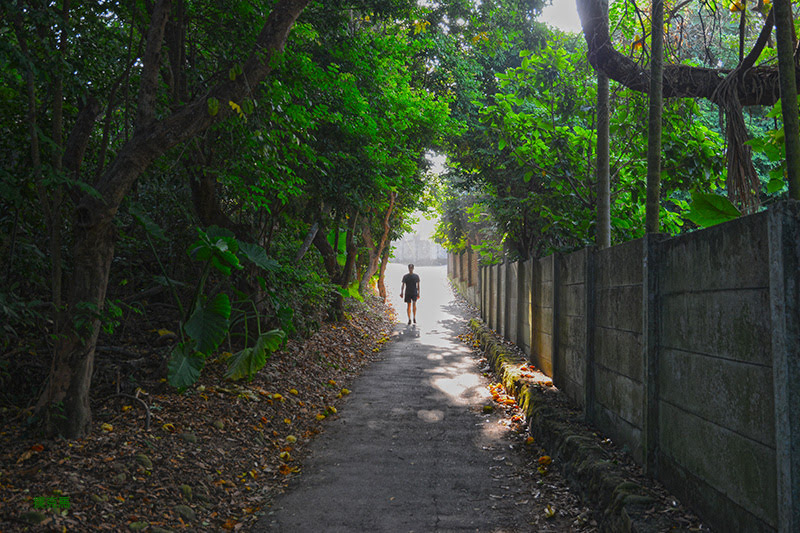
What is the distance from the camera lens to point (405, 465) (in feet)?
18.2

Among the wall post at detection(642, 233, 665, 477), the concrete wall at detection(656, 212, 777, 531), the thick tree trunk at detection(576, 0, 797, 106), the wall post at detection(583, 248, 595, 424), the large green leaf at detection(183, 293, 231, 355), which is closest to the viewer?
the concrete wall at detection(656, 212, 777, 531)

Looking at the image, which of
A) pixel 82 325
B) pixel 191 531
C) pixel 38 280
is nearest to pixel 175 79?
pixel 38 280

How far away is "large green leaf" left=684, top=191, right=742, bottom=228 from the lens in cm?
358

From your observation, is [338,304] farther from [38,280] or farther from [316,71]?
[38,280]

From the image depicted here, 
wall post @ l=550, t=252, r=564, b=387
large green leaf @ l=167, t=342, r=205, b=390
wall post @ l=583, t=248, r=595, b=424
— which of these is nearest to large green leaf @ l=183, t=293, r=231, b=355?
large green leaf @ l=167, t=342, r=205, b=390

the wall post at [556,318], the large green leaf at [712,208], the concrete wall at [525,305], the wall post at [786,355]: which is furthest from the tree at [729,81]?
the concrete wall at [525,305]

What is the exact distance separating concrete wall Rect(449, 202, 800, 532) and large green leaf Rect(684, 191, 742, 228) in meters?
0.20

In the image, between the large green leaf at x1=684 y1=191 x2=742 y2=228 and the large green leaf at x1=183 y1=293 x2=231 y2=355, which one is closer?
the large green leaf at x1=684 y1=191 x2=742 y2=228

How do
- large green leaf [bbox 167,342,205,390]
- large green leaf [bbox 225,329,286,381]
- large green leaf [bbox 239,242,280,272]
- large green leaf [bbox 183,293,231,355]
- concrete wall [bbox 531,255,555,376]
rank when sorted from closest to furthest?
large green leaf [bbox 167,342,205,390] < large green leaf [bbox 183,293,231,355] < large green leaf [bbox 225,329,286,381] < large green leaf [bbox 239,242,280,272] < concrete wall [bbox 531,255,555,376]

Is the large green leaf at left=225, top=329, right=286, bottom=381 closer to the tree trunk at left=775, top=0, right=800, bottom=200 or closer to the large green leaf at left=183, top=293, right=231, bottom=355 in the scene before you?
the large green leaf at left=183, top=293, right=231, bottom=355

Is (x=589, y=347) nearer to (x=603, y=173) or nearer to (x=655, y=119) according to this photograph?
(x=655, y=119)

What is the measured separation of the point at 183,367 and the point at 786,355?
510 centimetres

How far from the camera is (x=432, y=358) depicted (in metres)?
12.3

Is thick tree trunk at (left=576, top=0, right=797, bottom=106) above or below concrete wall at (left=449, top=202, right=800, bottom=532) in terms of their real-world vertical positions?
above
